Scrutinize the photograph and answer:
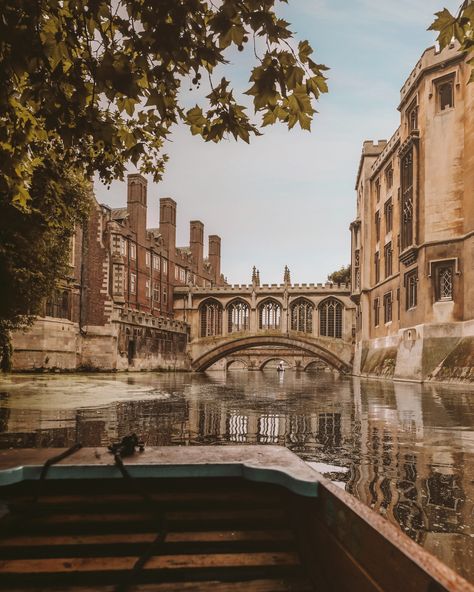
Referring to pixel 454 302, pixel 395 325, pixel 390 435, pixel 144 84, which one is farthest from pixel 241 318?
pixel 144 84

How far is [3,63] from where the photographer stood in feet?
12.2

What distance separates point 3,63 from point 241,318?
47.6 meters

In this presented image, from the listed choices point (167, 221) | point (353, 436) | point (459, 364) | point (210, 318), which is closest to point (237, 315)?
point (210, 318)

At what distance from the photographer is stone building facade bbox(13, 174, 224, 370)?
93.7 ft

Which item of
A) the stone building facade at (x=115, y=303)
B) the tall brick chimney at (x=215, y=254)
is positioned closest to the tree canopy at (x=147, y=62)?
the stone building facade at (x=115, y=303)

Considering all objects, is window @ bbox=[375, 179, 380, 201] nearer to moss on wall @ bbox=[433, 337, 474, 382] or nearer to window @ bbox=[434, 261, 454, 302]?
window @ bbox=[434, 261, 454, 302]

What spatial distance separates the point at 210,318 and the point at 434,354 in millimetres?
33433

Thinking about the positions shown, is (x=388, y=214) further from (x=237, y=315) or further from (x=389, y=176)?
(x=237, y=315)

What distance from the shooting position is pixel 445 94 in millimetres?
22594

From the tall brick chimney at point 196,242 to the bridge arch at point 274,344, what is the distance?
20.3m

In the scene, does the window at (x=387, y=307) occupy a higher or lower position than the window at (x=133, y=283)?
lower

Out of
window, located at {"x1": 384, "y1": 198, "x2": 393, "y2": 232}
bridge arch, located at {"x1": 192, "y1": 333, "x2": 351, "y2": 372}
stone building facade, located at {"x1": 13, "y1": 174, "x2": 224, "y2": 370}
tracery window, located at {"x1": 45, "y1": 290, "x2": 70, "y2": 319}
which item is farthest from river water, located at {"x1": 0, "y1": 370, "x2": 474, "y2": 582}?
bridge arch, located at {"x1": 192, "y1": 333, "x2": 351, "y2": 372}

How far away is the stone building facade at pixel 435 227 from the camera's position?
20.5 m

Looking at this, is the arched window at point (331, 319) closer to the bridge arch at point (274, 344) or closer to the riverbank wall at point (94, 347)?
the bridge arch at point (274, 344)
